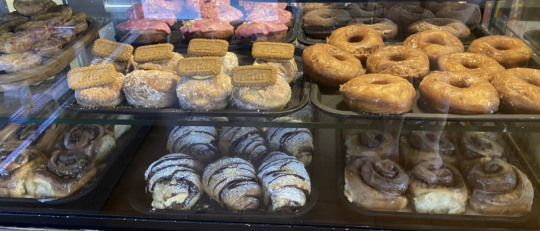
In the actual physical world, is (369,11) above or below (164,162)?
above

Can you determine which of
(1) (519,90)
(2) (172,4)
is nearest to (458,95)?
(1) (519,90)

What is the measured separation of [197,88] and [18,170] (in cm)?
106

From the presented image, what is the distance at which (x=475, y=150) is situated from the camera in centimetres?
195

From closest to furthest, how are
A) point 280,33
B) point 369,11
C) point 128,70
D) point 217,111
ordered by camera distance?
point 217,111 → point 128,70 → point 280,33 → point 369,11

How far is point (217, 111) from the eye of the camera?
5.25ft

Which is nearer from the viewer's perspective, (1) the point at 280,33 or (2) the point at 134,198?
(2) the point at 134,198

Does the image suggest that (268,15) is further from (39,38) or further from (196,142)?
(39,38)

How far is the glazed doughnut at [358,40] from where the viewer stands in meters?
2.00

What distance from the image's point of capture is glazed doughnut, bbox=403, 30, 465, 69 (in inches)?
76.5

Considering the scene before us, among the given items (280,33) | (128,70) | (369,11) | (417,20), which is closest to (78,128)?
(128,70)

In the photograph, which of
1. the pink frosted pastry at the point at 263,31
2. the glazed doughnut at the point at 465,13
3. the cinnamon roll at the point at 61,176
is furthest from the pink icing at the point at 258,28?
the cinnamon roll at the point at 61,176

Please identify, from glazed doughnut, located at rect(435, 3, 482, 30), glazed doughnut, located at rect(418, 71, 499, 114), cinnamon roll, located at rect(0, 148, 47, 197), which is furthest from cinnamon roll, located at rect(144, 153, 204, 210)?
glazed doughnut, located at rect(435, 3, 482, 30)

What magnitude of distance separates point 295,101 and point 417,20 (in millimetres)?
1076

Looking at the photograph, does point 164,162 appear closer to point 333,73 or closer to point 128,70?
point 128,70
